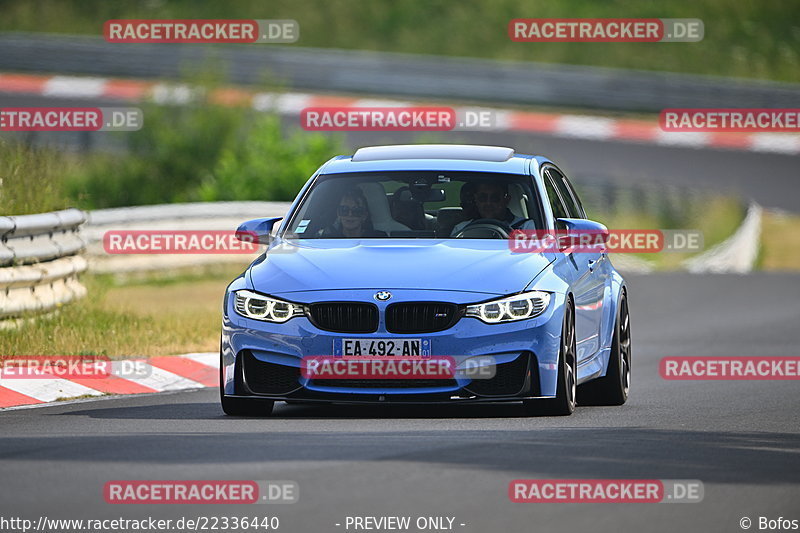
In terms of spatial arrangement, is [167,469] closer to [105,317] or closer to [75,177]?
[105,317]

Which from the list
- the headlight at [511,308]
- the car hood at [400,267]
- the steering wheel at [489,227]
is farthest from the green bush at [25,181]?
the headlight at [511,308]

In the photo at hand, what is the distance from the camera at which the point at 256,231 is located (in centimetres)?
1142

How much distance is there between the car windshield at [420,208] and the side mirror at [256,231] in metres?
0.13

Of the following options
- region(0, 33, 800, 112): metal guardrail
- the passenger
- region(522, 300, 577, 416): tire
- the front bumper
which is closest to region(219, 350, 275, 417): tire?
the front bumper

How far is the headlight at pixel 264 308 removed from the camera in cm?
1032

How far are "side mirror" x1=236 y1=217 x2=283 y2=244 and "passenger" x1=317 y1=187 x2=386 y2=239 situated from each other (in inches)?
13.5

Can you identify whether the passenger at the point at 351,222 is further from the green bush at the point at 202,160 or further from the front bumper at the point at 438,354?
the green bush at the point at 202,160

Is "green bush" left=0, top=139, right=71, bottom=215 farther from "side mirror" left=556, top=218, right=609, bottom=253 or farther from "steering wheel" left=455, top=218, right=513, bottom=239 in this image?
"side mirror" left=556, top=218, right=609, bottom=253

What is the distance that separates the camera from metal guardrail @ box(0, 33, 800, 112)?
126 feet

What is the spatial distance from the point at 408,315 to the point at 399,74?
3027cm

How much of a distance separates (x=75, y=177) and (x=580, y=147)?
11.1m

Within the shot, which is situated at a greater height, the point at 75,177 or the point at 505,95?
the point at 505,95

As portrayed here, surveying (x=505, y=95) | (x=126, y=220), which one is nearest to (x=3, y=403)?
(x=126, y=220)

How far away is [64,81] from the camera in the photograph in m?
40.6
